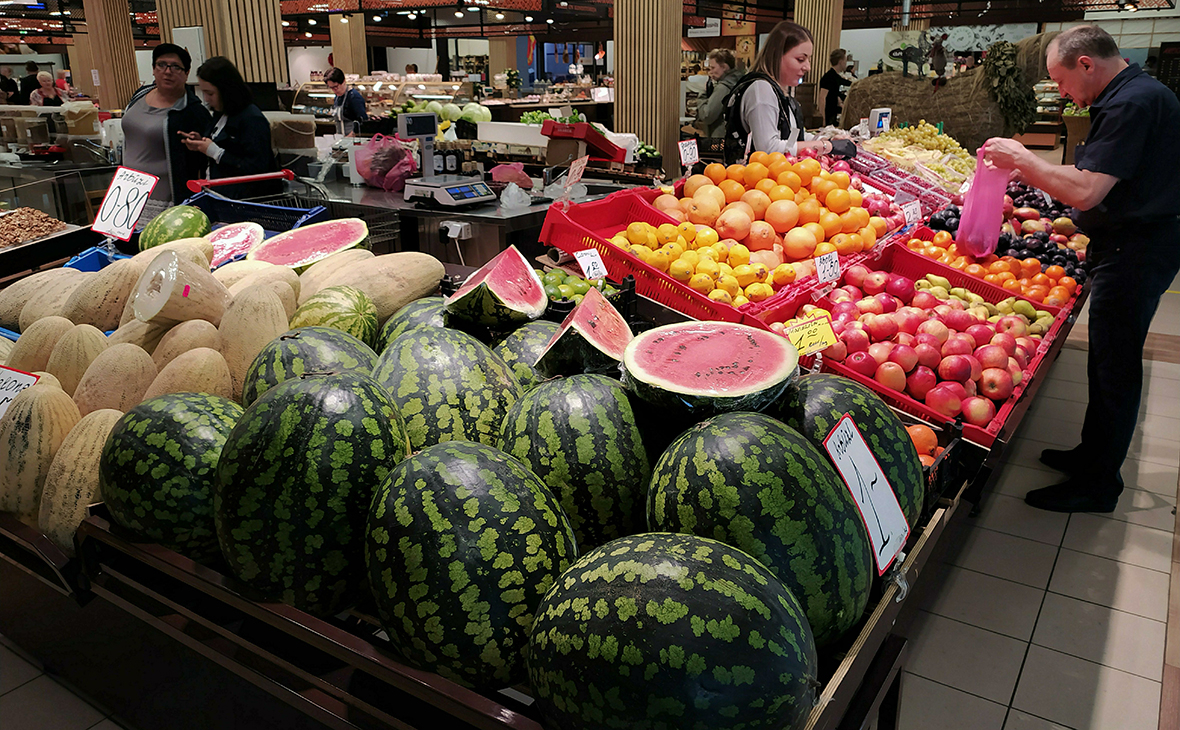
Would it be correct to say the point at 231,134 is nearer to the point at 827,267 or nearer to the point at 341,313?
the point at 341,313

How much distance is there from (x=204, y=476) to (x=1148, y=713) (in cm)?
242

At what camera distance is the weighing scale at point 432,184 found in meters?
4.34

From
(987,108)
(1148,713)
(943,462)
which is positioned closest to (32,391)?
(943,462)

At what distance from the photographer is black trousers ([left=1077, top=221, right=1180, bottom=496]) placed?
2.75 metres

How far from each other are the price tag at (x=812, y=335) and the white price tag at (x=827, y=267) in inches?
49.6

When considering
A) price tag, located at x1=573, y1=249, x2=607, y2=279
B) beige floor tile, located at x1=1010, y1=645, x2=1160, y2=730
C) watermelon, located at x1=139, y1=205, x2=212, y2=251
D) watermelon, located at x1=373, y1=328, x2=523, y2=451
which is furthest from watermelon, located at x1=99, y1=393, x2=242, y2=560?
beige floor tile, located at x1=1010, y1=645, x2=1160, y2=730

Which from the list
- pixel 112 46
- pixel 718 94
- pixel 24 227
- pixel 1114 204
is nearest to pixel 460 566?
pixel 1114 204

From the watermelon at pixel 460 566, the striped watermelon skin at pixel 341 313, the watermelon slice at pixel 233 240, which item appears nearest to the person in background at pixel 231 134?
the watermelon slice at pixel 233 240

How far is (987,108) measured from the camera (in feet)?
27.0

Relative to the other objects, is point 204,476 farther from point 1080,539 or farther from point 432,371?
point 1080,539

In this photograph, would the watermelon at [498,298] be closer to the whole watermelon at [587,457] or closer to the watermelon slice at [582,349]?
the watermelon slice at [582,349]

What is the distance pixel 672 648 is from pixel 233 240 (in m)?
Answer: 2.25

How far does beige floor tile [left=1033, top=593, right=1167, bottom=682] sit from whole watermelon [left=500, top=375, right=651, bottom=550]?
1.85 metres

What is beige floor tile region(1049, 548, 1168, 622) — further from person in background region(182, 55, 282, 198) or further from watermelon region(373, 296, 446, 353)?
person in background region(182, 55, 282, 198)
